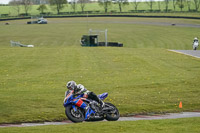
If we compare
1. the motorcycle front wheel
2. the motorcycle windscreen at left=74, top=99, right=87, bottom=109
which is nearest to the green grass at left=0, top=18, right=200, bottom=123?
the motorcycle front wheel

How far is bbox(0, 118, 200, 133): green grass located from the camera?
12.7 meters

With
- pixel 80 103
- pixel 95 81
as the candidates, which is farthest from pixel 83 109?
pixel 95 81

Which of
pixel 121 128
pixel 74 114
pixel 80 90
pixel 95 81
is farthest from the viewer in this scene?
pixel 95 81

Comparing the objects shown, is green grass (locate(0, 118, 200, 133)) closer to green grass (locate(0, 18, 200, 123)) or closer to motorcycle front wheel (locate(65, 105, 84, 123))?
motorcycle front wheel (locate(65, 105, 84, 123))

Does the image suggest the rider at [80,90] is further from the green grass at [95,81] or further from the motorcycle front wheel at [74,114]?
the green grass at [95,81]

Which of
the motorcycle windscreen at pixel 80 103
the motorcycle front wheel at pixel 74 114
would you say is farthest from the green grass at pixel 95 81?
the motorcycle windscreen at pixel 80 103

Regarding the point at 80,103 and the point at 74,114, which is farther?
the point at 74,114

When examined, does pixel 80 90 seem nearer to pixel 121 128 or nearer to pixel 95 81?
pixel 121 128

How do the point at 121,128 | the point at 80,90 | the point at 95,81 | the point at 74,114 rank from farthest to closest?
the point at 95,81
the point at 74,114
the point at 80,90
the point at 121,128

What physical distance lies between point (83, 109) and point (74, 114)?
0.43 metres

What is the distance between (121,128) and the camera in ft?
43.1

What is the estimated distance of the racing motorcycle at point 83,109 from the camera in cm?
1373

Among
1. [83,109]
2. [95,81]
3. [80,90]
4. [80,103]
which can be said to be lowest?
[95,81]

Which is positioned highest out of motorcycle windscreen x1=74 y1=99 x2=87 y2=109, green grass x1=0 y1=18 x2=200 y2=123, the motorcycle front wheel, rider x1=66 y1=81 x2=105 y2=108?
rider x1=66 y1=81 x2=105 y2=108
